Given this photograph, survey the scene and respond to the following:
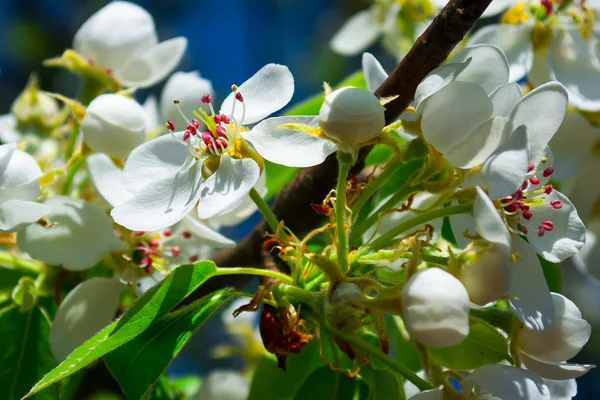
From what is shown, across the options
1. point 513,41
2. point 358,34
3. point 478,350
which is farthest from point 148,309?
point 358,34

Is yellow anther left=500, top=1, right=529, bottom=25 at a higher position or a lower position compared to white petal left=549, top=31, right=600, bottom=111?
higher

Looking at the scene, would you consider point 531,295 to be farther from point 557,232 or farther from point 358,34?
point 358,34

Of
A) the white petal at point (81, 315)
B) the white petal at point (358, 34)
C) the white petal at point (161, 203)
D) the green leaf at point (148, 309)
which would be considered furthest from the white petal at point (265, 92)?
the white petal at point (358, 34)

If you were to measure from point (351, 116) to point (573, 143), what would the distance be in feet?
2.14

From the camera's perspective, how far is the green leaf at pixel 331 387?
37.1 inches

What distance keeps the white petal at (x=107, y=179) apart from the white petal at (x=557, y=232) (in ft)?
1.63

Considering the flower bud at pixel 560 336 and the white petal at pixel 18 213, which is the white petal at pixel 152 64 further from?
the flower bud at pixel 560 336

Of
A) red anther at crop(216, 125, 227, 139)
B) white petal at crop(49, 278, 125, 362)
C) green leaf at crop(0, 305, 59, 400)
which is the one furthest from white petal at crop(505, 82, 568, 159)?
green leaf at crop(0, 305, 59, 400)

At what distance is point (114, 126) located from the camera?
105 cm

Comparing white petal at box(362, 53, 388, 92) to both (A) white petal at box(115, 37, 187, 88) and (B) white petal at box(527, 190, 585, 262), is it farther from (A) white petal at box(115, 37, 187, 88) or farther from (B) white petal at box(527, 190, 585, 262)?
(A) white petal at box(115, 37, 187, 88)

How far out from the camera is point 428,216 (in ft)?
2.69

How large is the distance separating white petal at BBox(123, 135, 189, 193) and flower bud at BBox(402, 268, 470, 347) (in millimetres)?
360

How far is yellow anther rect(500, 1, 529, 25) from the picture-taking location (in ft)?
4.09

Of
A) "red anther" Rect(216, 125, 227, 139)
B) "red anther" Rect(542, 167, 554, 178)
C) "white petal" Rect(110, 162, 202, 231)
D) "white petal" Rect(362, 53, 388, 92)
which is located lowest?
"white petal" Rect(110, 162, 202, 231)
